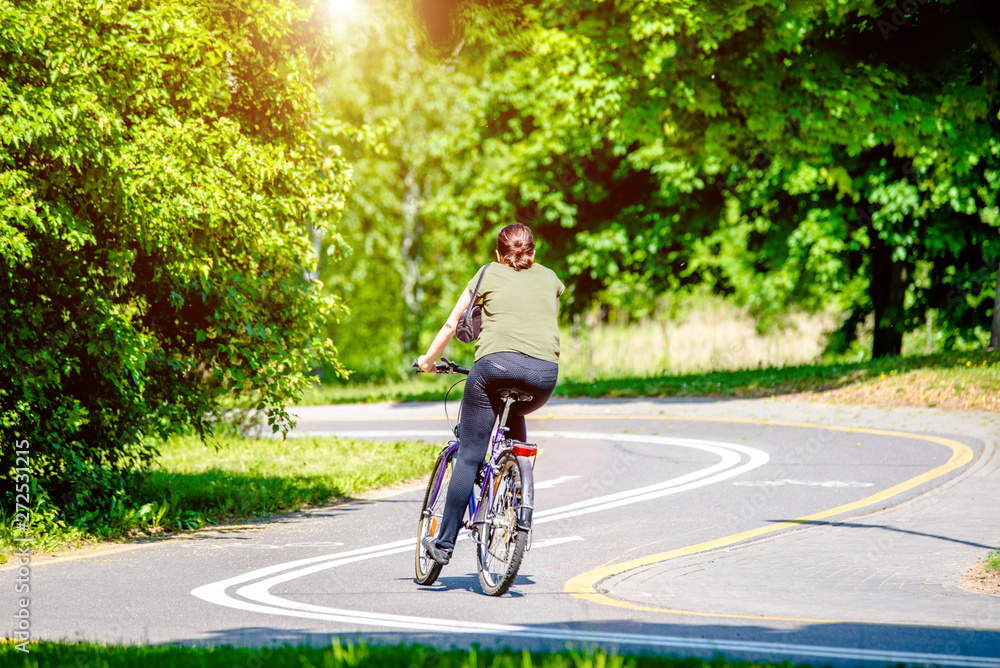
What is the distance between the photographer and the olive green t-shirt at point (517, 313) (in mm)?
5574

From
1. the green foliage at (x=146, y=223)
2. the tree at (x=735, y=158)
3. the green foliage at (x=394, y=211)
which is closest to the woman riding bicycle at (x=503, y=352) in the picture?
the tree at (x=735, y=158)

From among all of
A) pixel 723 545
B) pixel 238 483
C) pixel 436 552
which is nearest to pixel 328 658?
pixel 436 552

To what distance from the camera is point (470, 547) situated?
24.3ft

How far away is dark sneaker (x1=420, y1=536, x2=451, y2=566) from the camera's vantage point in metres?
5.75

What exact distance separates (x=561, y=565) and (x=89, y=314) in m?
3.79

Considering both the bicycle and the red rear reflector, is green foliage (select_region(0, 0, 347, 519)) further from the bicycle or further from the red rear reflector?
the red rear reflector

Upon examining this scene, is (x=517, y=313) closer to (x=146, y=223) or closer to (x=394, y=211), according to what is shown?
(x=146, y=223)

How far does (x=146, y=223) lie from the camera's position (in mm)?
7180

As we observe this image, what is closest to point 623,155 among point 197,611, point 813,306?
point 813,306

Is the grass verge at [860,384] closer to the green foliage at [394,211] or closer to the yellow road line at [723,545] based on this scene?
the yellow road line at [723,545]

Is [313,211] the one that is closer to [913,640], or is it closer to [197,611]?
[197,611]

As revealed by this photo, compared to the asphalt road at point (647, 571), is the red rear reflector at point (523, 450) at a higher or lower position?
higher

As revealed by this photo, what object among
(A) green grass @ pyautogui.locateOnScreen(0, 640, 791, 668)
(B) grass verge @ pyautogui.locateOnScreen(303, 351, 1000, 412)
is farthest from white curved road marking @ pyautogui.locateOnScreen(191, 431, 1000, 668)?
(B) grass verge @ pyautogui.locateOnScreen(303, 351, 1000, 412)

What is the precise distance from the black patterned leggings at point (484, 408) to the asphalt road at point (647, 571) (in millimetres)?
514
